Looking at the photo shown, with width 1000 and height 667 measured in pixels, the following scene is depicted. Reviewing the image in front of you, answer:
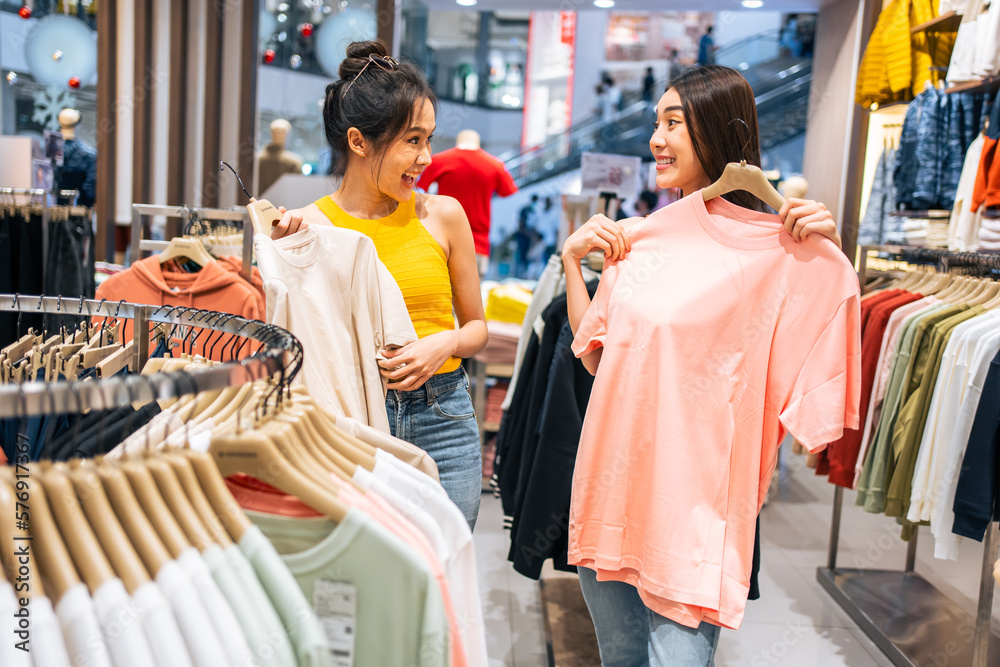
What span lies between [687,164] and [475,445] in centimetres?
76

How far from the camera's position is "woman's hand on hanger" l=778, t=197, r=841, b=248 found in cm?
144

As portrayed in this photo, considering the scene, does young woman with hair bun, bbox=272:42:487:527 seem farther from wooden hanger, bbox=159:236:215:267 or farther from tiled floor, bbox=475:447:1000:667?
tiled floor, bbox=475:447:1000:667

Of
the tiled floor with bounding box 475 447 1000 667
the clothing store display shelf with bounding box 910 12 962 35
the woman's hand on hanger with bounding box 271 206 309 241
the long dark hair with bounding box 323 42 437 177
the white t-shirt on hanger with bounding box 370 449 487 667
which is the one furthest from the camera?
the clothing store display shelf with bounding box 910 12 962 35

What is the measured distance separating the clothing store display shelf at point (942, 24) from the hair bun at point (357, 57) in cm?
375

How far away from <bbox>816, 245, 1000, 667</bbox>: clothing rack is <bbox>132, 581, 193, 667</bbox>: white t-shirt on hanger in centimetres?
236

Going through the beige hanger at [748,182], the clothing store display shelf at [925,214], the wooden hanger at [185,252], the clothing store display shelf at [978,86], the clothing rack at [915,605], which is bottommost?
the clothing rack at [915,605]

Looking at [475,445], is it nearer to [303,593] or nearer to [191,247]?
[303,593]

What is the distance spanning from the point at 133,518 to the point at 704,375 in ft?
3.48

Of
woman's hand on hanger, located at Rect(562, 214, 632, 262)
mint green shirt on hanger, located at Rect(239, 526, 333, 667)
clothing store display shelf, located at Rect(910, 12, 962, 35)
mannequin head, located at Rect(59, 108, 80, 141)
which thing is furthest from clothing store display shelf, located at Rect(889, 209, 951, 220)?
mannequin head, located at Rect(59, 108, 80, 141)

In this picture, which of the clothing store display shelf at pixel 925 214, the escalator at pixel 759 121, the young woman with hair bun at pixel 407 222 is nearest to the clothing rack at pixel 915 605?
the clothing store display shelf at pixel 925 214

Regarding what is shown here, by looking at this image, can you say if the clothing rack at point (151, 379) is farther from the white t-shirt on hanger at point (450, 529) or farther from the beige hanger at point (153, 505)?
the white t-shirt on hanger at point (450, 529)

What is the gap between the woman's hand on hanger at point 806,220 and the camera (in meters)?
1.44

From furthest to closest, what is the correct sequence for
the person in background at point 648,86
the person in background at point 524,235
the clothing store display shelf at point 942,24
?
the person in background at point 648,86
the person in background at point 524,235
the clothing store display shelf at point 942,24

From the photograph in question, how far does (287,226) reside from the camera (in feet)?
4.97
